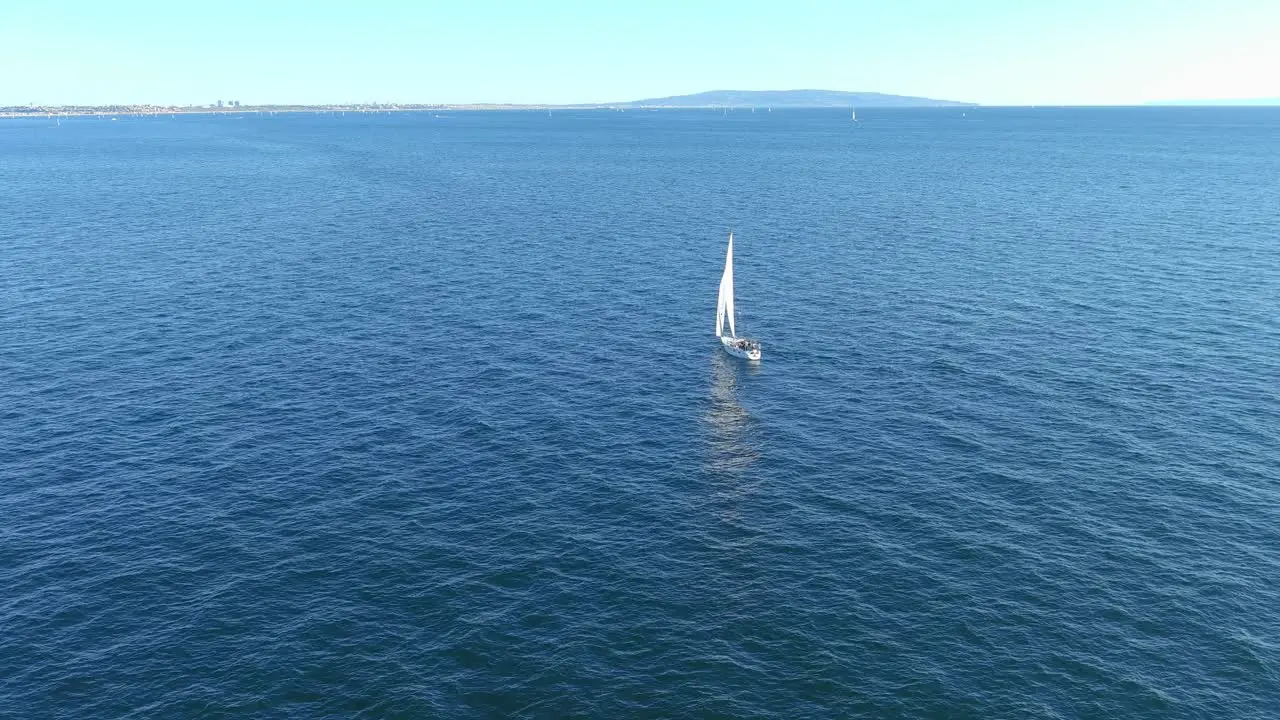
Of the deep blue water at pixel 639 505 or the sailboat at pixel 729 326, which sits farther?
the sailboat at pixel 729 326

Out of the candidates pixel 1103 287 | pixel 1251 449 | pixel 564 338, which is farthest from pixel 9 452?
pixel 1103 287

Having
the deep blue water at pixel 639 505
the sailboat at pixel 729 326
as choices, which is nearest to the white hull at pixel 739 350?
the sailboat at pixel 729 326

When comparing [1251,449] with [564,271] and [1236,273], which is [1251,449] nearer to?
[1236,273]

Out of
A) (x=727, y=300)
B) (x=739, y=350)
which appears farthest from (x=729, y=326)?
(x=739, y=350)

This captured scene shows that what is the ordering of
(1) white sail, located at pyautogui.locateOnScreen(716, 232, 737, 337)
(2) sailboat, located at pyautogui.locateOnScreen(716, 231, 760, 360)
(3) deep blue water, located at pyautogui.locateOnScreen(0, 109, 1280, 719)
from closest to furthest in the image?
(3) deep blue water, located at pyautogui.locateOnScreen(0, 109, 1280, 719) < (2) sailboat, located at pyautogui.locateOnScreen(716, 231, 760, 360) < (1) white sail, located at pyautogui.locateOnScreen(716, 232, 737, 337)

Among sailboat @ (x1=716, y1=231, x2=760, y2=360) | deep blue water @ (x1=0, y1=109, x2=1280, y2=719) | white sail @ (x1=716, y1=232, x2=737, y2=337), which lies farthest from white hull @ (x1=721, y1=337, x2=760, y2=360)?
white sail @ (x1=716, y1=232, x2=737, y2=337)

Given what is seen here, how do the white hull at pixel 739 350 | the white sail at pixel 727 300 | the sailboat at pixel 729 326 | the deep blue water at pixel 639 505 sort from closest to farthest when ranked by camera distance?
the deep blue water at pixel 639 505 < the white hull at pixel 739 350 < the sailboat at pixel 729 326 < the white sail at pixel 727 300

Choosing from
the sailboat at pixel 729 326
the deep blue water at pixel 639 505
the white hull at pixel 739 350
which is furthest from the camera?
the sailboat at pixel 729 326

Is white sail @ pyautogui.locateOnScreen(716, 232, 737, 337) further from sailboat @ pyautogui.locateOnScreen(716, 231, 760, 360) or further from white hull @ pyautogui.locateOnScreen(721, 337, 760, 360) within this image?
white hull @ pyautogui.locateOnScreen(721, 337, 760, 360)

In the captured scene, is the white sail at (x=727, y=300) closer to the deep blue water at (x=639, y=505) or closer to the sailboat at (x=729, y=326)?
the sailboat at (x=729, y=326)
